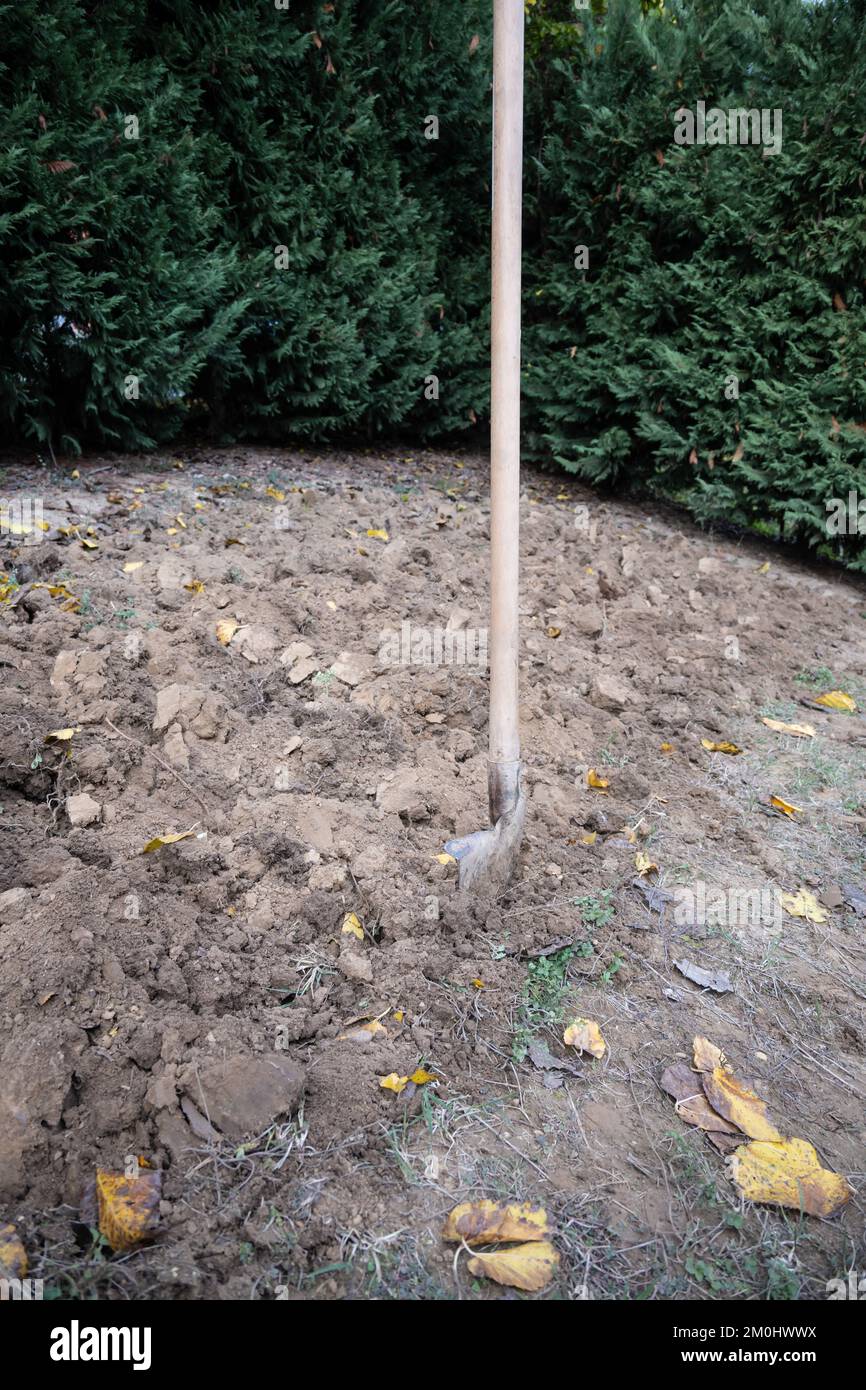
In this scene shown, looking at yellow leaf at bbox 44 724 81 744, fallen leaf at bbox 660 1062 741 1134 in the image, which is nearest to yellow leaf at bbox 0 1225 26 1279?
fallen leaf at bbox 660 1062 741 1134

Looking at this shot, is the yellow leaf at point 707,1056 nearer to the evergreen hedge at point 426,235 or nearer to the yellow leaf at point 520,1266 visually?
the yellow leaf at point 520,1266

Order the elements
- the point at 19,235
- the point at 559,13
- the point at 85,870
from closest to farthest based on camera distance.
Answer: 1. the point at 85,870
2. the point at 19,235
3. the point at 559,13

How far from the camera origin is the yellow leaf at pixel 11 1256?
1.26 metres

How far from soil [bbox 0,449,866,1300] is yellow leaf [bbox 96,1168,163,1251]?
0.03 metres

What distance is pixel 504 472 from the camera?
204 cm

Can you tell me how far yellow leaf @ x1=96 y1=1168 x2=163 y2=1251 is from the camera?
4.32 feet

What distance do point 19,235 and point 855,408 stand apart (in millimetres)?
4645

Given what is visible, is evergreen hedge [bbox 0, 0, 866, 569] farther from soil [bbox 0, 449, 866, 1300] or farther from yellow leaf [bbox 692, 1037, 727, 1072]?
yellow leaf [bbox 692, 1037, 727, 1072]

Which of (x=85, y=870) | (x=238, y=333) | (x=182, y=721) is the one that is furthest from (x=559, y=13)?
(x=85, y=870)

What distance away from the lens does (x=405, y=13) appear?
5.49m

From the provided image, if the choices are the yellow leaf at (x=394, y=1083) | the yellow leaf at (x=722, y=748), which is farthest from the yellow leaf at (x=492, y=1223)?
the yellow leaf at (x=722, y=748)

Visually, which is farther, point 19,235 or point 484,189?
point 484,189
